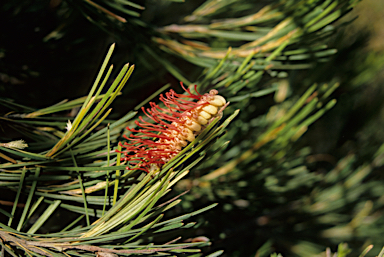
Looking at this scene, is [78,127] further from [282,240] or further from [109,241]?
[282,240]

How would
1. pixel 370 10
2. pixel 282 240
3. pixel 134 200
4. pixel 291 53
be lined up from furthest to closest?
1. pixel 370 10
2. pixel 282 240
3. pixel 291 53
4. pixel 134 200

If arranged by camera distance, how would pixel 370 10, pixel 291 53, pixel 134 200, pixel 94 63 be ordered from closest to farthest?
pixel 134 200 < pixel 291 53 < pixel 94 63 < pixel 370 10

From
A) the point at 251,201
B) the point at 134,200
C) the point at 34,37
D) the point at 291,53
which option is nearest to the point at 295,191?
the point at 251,201

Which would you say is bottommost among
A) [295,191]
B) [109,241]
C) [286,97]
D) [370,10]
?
[109,241]

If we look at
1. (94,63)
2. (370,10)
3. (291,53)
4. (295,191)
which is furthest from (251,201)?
(370,10)

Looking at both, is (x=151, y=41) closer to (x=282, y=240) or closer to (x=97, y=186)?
(x=97, y=186)

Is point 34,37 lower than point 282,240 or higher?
higher

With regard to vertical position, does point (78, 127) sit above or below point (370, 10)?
below

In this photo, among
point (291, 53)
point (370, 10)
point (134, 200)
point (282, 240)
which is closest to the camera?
point (134, 200)

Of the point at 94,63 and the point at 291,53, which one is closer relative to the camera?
the point at 291,53
